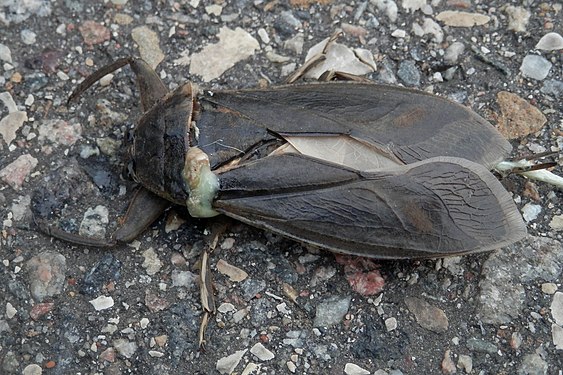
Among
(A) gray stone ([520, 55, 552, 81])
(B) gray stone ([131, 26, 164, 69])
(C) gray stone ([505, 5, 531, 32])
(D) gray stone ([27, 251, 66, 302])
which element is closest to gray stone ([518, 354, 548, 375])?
(A) gray stone ([520, 55, 552, 81])

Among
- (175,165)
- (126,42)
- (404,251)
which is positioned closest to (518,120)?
(404,251)

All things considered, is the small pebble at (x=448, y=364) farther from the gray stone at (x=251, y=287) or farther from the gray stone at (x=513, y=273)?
the gray stone at (x=251, y=287)

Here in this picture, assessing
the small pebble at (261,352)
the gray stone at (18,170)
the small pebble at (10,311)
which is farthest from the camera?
the gray stone at (18,170)

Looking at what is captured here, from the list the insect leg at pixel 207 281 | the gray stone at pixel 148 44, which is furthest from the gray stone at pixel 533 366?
the gray stone at pixel 148 44

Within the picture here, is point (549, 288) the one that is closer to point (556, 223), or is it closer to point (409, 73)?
point (556, 223)

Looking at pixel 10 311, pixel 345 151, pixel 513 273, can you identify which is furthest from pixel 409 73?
pixel 10 311
